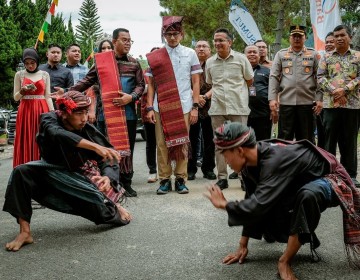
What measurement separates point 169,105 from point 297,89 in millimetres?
1617

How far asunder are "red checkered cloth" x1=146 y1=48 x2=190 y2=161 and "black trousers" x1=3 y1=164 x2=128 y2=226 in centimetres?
171

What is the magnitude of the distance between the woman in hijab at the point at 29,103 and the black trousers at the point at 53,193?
6.18 ft

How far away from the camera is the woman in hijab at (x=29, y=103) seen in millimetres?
5840

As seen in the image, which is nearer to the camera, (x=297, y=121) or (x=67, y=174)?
(x=67, y=174)

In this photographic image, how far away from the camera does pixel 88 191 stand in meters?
4.03

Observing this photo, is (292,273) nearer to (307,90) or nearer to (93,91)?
(307,90)

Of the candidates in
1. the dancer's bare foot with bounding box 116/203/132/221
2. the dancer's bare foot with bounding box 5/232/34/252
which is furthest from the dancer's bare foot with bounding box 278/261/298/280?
the dancer's bare foot with bounding box 5/232/34/252

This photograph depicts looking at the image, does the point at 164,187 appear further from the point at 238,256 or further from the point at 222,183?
the point at 238,256

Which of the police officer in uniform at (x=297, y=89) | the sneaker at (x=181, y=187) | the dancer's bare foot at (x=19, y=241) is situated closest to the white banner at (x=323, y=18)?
the police officer in uniform at (x=297, y=89)

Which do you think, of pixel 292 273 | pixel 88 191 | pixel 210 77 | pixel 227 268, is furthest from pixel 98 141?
Result: pixel 210 77

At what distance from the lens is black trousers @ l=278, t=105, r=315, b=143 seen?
5.96 m

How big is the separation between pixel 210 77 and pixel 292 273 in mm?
3573

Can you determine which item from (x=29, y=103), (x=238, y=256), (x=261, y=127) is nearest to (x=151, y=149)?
(x=261, y=127)

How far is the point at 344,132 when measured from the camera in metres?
5.71
